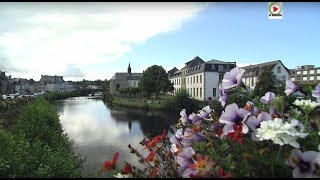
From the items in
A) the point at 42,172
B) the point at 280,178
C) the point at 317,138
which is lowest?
the point at 42,172

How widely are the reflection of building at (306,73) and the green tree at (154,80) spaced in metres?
51.3

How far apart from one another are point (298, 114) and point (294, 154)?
1.89 ft

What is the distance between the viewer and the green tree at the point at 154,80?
68.6 metres

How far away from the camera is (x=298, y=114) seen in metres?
2.42

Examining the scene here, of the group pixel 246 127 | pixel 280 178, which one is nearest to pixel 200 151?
pixel 246 127

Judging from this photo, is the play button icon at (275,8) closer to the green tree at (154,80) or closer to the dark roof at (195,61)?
the green tree at (154,80)

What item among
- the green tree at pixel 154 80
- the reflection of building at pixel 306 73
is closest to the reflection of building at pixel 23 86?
the green tree at pixel 154 80

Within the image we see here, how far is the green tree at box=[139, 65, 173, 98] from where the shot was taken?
6856 centimetres

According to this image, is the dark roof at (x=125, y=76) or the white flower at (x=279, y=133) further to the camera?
the dark roof at (x=125, y=76)

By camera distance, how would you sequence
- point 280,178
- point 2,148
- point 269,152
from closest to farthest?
point 280,178
point 269,152
point 2,148

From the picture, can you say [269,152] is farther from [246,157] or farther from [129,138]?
[129,138]

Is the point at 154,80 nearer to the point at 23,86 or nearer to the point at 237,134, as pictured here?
the point at 237,134

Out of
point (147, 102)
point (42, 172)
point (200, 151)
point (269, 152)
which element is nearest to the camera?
point (269, 152)

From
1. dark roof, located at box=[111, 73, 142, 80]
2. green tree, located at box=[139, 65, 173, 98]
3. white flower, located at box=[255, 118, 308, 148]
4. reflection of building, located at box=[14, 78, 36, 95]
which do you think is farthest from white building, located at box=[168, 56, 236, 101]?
reflection of building, located at box=[14, 78, 36, 95]
